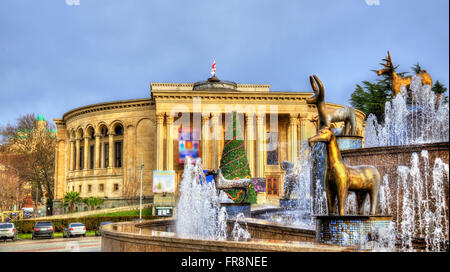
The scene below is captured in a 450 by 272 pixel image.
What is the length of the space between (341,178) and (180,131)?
47.7m

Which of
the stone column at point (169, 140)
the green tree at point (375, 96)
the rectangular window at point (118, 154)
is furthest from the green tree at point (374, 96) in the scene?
the rectangular window at point (118, 154)

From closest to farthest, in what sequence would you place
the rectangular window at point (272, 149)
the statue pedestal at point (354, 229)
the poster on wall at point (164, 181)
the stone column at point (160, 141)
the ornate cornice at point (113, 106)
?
1. the statue pedestal at point (354, 229)
2. the poster on wall at point (164, 181)
3. the stone column at point (160, 141)
4. the rectangular window at point (272, 149)
5. the ornate cornice at point (113, 106)

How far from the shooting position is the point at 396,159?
9.71 m

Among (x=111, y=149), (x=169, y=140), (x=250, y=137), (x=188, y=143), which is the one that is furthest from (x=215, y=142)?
(x=111, y=149)

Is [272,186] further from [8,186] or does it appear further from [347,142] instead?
[347,142]

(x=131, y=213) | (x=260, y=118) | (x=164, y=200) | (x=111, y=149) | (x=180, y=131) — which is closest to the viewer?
(x=131, y=213)

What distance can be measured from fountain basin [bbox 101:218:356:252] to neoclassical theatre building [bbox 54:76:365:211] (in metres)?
39.5

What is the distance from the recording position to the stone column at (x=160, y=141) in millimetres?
52562

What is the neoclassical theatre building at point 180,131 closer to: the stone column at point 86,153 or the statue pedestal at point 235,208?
the stone column at point 86,153

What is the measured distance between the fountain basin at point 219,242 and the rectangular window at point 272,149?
42998mm

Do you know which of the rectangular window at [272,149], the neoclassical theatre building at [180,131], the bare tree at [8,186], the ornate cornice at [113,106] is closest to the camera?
the bare tree at [8,186]

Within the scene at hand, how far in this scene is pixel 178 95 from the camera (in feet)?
172
